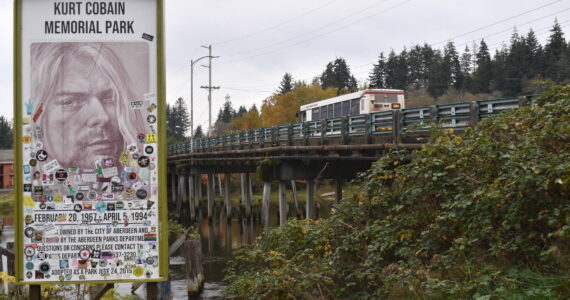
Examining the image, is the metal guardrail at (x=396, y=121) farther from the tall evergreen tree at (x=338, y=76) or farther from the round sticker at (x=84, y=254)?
the tall evergreen tree at (x=338, y=76)

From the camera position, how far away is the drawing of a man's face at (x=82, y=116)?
4992 mm

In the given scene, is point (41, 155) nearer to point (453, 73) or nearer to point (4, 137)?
point (453, 73)

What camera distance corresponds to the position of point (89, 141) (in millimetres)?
5016

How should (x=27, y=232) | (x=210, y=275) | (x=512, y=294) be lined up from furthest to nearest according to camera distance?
(x=210, y=275)
(x=512, y=294)
(x=27, y=232)

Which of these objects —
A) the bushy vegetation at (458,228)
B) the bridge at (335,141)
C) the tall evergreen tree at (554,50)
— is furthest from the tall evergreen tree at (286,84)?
the bushy vegetation at (458,228)

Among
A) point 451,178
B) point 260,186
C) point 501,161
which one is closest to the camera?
point 501,161

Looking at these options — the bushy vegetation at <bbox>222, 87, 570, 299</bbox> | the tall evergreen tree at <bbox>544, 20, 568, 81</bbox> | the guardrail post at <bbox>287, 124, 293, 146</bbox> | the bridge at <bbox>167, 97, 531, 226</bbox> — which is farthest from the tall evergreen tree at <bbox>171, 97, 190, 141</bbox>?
the bushy vegetation at <bbox>222, 87, 570, 299</bbox>

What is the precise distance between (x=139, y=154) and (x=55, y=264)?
118 cm

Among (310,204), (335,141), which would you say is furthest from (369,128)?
(310,204)

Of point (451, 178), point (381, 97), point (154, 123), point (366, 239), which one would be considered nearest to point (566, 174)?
point (451, 178)

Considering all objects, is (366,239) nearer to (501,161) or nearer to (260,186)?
(501,161)

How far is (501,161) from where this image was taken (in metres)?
7.69

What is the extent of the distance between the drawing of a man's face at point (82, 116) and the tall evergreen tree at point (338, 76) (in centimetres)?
8589

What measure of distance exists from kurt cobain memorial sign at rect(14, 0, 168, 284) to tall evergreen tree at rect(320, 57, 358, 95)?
3379 inches
